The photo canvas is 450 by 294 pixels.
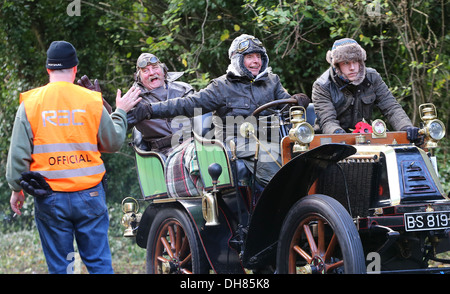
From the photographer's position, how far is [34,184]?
4398 mm

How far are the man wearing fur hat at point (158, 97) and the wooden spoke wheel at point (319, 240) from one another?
2.32m

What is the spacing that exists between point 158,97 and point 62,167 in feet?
10.1

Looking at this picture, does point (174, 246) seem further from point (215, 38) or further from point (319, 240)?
point (215, 38)

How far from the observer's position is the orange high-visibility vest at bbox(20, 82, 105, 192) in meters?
4.49

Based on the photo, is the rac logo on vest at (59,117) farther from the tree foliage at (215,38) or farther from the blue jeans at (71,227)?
the tree foliage at (215,38)

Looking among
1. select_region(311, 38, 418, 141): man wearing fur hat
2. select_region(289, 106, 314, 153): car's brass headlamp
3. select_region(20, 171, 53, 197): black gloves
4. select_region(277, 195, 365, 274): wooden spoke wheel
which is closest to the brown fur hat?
select_region(311, 38, 418, 141): man wearing fur hat

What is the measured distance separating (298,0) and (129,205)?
12.0 feet

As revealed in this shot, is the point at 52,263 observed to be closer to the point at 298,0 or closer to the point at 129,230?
the point at 129,230

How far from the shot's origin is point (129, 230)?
706cm

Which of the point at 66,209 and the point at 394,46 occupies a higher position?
the point at 394,46

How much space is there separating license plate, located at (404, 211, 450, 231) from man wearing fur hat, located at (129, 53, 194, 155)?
2896 millimetres

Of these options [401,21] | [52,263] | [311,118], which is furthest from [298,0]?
[52,263]

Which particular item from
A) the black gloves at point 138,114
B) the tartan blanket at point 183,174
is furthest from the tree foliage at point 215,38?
the black gloves at point 138,114

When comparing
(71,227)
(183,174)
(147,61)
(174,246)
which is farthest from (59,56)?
(147,61)
